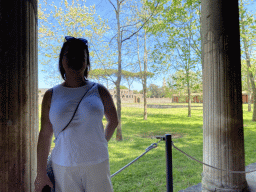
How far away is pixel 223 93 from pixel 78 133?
2113 mm

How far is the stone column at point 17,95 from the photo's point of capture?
1.06 meters

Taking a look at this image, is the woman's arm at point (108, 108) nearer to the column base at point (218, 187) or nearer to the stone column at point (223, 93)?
the stone column at point (223, 93)

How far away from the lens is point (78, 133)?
1.15 metres

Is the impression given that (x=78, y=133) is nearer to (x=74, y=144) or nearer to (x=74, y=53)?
(x=74, y=144)

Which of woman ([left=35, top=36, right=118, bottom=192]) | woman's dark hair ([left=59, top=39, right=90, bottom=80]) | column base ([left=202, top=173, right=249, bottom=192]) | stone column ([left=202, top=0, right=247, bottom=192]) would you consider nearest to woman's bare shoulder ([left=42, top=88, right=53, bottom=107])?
woman ([left=35, top=36, right=118, bottom=192])

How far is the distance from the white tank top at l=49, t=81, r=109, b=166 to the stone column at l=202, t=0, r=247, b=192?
1954 millimetres

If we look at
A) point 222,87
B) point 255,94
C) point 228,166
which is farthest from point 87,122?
point 255,94

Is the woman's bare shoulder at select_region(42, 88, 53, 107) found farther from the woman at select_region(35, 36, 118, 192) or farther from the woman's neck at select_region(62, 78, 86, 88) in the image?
the woman's neck at select_region(62, 78, 86, 88)

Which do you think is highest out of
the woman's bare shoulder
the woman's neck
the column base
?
the woman's neck

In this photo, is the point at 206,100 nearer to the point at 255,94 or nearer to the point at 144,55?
the point at 255,94

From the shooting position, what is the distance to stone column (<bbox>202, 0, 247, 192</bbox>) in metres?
2.56

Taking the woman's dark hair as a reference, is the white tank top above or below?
below

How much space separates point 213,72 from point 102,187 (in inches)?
84.1

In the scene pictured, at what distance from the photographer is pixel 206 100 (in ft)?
8.98
